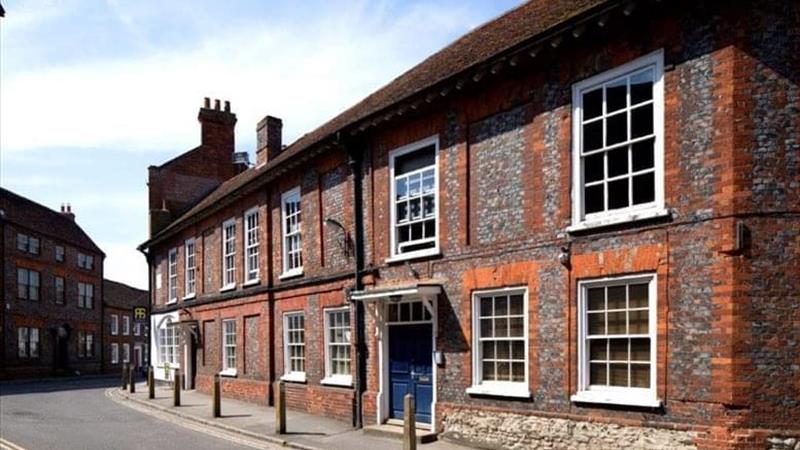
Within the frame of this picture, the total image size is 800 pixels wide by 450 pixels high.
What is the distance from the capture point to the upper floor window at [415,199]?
13172mm

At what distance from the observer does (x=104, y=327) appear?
5359 centimetres

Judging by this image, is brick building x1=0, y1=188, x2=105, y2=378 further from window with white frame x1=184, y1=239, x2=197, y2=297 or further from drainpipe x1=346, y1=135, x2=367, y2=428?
drainpipe x1=346, y1=135, x2=367, y2=428

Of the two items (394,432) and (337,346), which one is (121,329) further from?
(394,432)

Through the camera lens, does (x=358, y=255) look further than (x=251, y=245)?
No

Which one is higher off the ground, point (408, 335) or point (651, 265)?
point (651, 265)

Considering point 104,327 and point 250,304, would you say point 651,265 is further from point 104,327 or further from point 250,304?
point 104,327

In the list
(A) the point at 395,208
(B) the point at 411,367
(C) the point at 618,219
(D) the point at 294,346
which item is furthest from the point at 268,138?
(C) the point at 618,219

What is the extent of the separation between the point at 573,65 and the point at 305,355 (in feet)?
32.4

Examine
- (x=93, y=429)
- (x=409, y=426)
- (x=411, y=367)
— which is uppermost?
(x=411, y=367)

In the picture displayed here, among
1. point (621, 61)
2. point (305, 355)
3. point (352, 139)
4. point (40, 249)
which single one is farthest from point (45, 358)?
point (621, 61)

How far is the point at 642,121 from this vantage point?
9625 millimetres

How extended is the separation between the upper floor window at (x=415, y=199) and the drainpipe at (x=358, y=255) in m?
1.19

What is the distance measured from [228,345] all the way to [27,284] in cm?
2715

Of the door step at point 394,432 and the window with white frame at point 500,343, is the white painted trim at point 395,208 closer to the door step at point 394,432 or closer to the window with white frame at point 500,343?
the window with white frame at point 500,343
